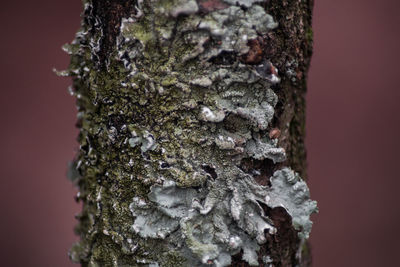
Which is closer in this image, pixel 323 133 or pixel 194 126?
pixel 194 126

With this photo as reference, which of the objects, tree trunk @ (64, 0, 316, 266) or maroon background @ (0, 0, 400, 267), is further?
maroon background @ (0, 0, 400, 267)

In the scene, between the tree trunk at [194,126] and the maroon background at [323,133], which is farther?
the maroon background at [323,133]

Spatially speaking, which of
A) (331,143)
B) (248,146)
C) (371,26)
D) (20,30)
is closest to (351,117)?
(331,143)

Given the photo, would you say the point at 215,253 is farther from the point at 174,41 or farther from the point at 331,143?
the point at 331,143

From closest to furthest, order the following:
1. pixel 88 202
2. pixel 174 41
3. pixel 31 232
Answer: pixel 174 41 → pixel 88 202 → pixel 31 232
